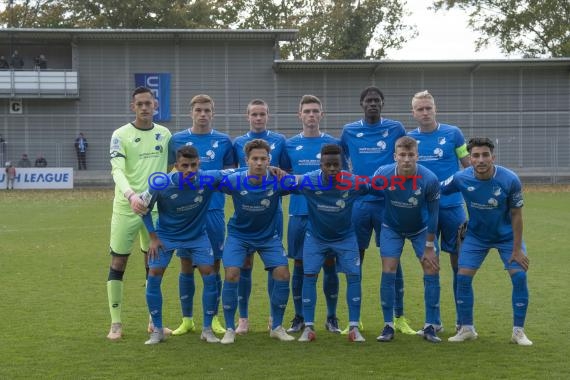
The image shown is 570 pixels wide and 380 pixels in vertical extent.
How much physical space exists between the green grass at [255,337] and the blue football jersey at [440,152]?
121 cm

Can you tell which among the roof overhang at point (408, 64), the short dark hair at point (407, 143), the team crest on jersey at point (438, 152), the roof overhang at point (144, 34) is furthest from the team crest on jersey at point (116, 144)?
the roof overhang at point (408, 64)

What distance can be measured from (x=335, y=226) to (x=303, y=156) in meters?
0.83

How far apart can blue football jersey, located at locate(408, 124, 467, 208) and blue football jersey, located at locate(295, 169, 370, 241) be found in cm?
76

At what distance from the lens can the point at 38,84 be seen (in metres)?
36.2

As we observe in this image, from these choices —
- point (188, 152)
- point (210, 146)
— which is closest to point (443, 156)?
point (210, 146)

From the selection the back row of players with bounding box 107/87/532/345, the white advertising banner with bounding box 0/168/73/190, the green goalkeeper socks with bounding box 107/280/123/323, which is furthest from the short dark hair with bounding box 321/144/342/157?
the white advertising banner with bounding box 0/168/73/190

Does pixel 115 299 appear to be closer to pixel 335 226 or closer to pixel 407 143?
pixel 335 226

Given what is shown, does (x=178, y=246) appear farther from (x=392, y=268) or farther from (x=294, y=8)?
(x=294, y=8)

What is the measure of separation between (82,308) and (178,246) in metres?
2.04

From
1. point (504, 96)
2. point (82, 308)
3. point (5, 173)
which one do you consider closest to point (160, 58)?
point (5, 173)

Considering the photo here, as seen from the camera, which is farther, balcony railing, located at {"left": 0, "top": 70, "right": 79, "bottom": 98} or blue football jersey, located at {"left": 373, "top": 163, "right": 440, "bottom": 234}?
balcony railing, located at {"left": 0, "top": 70, "right": 79, "bottom": 98}

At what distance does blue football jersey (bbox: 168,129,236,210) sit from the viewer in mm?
7535

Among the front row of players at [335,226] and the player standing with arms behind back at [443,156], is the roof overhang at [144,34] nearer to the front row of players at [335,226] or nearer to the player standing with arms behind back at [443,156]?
the player standing with arms behind back at [443,156]

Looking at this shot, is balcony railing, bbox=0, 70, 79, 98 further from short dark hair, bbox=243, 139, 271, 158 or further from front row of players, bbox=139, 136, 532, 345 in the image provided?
Answer: short dark hair, bbox=243, 139, 271, 158
